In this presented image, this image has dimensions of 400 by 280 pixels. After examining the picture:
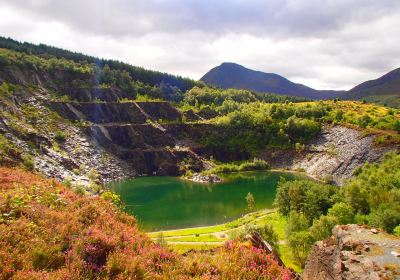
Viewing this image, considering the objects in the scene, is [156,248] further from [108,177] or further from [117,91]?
[117,91]

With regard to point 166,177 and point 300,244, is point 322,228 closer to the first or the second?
point 300,244

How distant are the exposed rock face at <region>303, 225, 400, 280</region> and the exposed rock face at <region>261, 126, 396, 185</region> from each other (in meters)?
105

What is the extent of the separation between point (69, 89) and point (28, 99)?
2523 centimetres

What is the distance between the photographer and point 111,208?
1491 centimetres

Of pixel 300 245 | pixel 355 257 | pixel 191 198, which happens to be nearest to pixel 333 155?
pixel 191 198

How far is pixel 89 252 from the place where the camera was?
10406 mm

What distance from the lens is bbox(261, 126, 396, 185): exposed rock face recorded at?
12950 centimetres

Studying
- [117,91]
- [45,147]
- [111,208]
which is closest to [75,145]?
[45,147]

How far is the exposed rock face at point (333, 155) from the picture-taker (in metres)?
130

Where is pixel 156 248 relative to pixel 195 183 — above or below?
above

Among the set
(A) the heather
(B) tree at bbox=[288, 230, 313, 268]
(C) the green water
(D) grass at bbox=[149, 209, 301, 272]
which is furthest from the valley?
(C) the green water

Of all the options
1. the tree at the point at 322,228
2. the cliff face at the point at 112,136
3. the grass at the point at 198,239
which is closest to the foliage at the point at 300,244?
the tree at the point at 322,228

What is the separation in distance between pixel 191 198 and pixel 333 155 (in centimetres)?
6601

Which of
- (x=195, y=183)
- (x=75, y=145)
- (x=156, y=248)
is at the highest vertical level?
(x=156, y=248)
